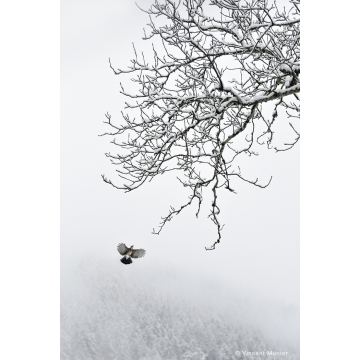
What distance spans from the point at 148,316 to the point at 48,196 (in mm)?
15137

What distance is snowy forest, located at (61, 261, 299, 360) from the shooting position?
44.5 ft

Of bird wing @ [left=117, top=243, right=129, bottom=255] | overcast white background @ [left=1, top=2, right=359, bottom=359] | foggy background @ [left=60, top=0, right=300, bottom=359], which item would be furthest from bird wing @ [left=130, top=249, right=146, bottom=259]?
overcast white background @ [left=1, top=2, right=359, bottom=359]

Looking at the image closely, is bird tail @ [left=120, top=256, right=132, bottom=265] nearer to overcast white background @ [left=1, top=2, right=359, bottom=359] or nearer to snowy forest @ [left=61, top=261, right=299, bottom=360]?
overcast white background @ [left=1, top=2, right=359, bottom=359]

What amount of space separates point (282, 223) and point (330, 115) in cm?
764

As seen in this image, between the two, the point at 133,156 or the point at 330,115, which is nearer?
the point at 330,115

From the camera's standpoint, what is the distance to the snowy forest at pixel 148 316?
13570 mm

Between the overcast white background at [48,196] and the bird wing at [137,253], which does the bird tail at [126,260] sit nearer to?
the bird wing at [137,253]

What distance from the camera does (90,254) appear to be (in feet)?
40.1

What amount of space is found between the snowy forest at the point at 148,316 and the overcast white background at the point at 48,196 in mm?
9158

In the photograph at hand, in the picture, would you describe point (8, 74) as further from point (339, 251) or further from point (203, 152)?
point (339, 251)

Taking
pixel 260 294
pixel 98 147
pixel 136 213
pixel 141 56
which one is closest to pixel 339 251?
pixel 141 56

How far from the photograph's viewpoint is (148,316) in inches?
695

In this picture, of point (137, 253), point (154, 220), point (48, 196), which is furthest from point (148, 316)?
point (48, 196)

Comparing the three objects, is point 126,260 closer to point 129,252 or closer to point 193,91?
point 129,252
